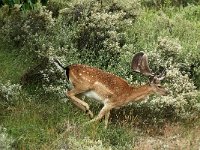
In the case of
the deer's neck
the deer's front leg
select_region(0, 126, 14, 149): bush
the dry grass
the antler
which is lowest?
the dry grass

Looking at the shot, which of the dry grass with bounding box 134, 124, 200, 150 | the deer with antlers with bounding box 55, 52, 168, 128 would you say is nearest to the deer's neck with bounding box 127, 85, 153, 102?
the deer with antlers with bounding box 55, 52, 168, 128

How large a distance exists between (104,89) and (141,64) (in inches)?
32.4

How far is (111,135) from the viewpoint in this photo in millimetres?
9594

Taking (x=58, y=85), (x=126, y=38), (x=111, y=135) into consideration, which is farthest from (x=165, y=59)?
(x=111, y=135)

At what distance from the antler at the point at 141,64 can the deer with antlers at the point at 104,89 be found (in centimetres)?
13

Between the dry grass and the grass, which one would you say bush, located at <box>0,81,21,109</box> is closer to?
the grass

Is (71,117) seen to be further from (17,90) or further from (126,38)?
(126,38)

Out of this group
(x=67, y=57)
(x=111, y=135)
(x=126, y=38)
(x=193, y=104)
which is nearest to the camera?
(x=111, y=135)

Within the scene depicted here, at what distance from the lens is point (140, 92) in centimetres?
1027

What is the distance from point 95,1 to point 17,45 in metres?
2.15

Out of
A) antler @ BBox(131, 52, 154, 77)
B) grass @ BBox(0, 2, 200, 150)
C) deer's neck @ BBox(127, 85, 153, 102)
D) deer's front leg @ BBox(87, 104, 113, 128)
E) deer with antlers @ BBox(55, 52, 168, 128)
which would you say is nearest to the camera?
grass @ BBox(0, 2, 200, 150)

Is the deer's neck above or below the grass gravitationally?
above

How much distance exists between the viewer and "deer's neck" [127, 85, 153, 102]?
10.2 meters

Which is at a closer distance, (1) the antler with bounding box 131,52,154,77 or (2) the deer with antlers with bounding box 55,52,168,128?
(2) the deer with antlers with bounding box 55,52,168,128
